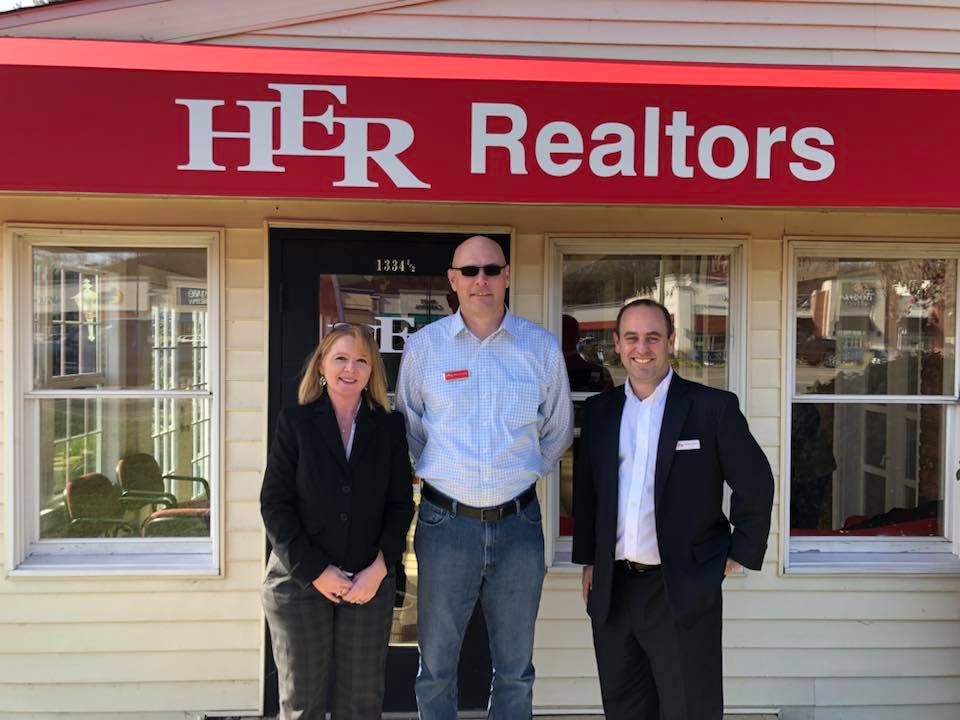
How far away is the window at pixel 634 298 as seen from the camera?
3773 mm

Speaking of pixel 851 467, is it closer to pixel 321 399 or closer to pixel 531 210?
pixel 531 210

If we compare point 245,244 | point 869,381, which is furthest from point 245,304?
point 869,381

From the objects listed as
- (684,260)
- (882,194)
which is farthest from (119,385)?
(882,194)

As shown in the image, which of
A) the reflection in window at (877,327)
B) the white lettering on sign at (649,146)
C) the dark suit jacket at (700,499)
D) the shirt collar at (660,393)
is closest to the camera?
the dark suit jacket at (700,499)

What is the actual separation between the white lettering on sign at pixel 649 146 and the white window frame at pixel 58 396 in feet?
4.65

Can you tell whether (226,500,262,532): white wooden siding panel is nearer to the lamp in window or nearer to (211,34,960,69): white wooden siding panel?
the lamp in window

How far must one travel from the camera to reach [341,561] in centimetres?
266

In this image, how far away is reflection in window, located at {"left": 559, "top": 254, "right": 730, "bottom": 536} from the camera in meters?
3.78

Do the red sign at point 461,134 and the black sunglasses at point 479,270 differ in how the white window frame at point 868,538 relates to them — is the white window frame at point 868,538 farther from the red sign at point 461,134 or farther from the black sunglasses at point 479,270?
the black sunglasses at point 479,270

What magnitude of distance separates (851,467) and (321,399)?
107 inches

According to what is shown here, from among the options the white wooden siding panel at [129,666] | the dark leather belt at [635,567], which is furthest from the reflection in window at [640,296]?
the white wooden siding panel at [129,666]

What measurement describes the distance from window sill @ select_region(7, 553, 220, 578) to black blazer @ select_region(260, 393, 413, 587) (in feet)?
3.95

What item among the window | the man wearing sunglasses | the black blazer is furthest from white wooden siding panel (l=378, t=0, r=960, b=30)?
the black blazer

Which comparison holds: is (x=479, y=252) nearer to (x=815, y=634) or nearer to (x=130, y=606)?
(x=130, y=606)
